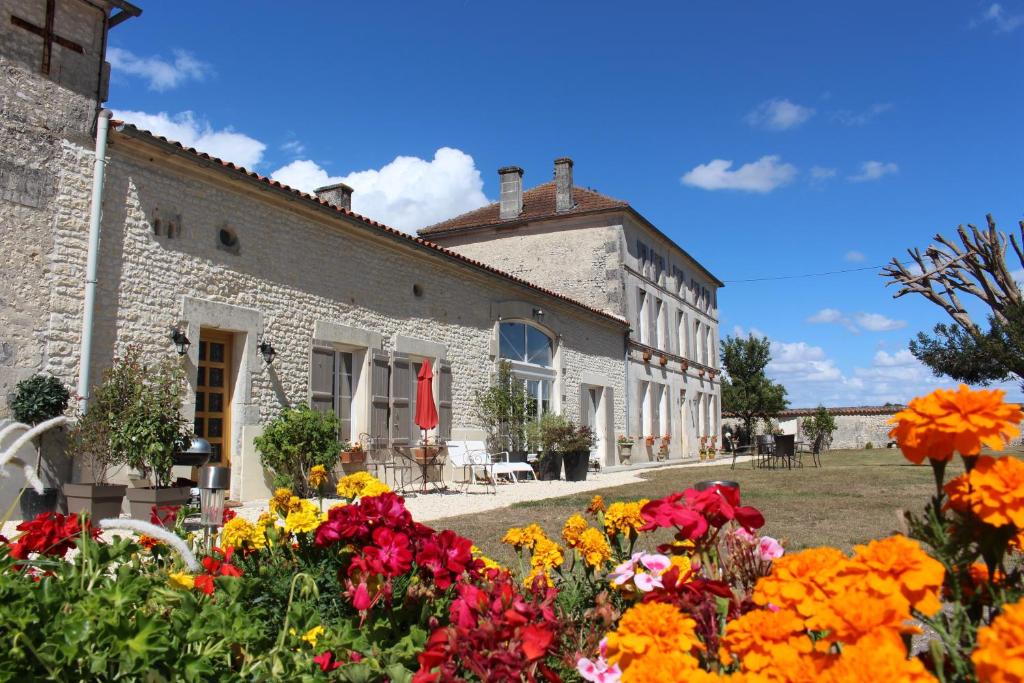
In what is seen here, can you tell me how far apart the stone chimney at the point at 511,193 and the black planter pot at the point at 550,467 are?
8519mm

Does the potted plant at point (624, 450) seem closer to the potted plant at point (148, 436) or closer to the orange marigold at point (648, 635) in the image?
the potted plant at point (148, 436)

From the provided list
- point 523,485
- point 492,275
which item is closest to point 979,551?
point 523,485

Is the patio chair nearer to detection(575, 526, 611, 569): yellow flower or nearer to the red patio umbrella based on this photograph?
the red patio umbrella

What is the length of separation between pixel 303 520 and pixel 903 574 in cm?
171

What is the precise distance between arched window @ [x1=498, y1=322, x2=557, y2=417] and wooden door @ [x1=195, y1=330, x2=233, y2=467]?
19.5 feet

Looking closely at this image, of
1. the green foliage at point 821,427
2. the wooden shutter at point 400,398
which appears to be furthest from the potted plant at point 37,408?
the green foliage at point 821,427

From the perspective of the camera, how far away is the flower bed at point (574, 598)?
1.00m

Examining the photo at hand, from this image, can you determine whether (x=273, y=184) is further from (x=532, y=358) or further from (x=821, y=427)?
(x=821, y=427)

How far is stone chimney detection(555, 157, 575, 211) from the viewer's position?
19.6 m

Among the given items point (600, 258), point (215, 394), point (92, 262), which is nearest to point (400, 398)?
point (215, 394)

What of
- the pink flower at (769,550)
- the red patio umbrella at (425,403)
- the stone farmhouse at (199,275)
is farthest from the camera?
the red patio umbrella at (425,403)

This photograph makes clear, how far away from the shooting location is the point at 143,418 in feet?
22.0

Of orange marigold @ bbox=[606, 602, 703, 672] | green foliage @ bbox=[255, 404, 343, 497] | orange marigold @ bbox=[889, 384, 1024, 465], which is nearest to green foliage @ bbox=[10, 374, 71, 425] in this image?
green foliage @ bbox=[255, 404, 343, 497]

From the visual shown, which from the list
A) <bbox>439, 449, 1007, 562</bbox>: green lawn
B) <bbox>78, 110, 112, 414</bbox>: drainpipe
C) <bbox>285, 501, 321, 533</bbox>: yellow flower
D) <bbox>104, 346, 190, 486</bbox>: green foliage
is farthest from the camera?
<bbox>78, 110, 112, 414</bbox>: drainpipe
